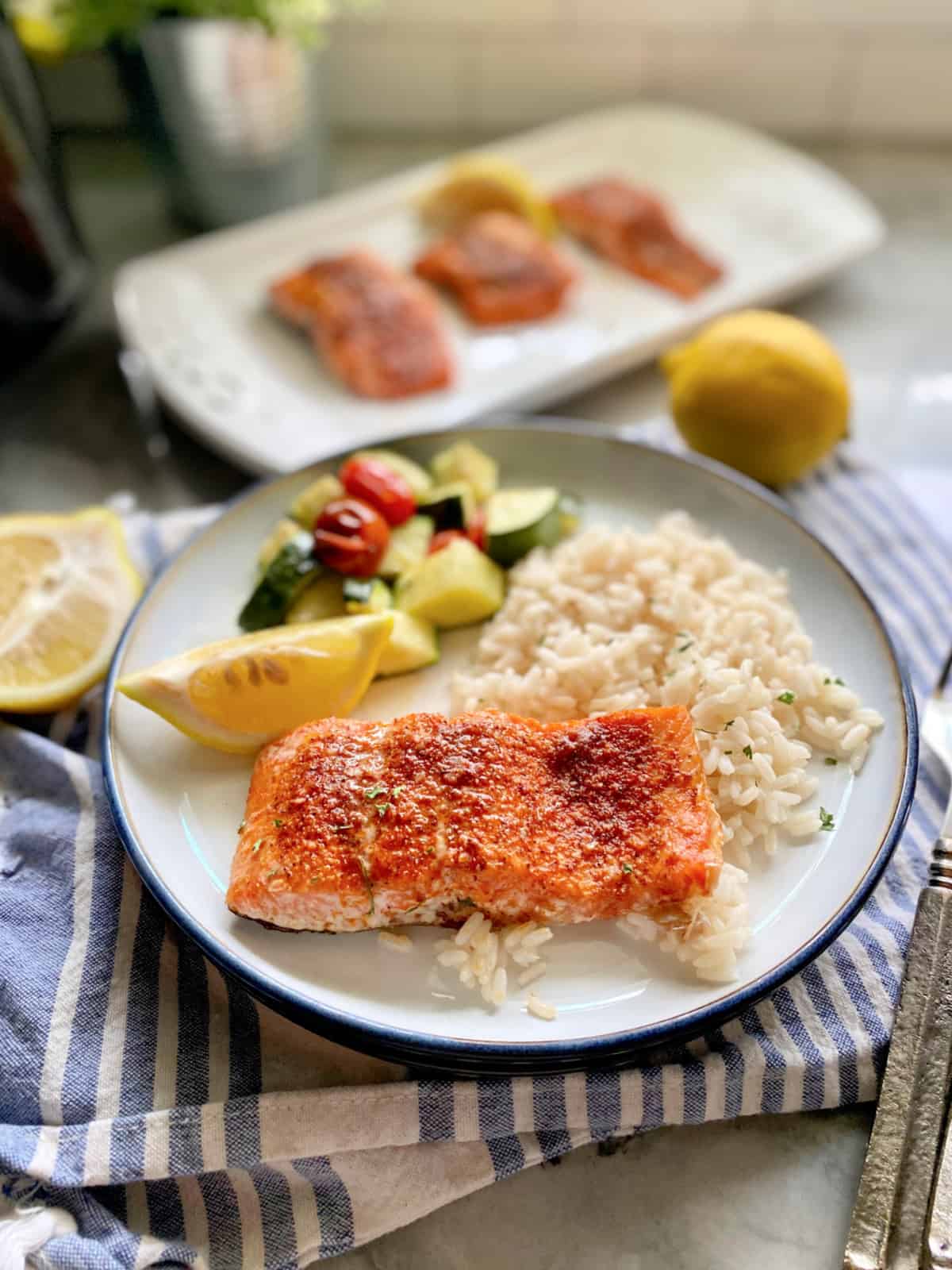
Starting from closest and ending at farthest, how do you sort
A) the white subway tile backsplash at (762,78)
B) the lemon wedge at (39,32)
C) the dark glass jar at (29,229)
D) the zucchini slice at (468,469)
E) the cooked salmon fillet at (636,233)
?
the zucchini slice at (468,469), the dark glass jar at (29,229), the cooked salmon fillet at (636,233), the lemon wedge at (39,32), the white subway tile backsplash at (762,78)

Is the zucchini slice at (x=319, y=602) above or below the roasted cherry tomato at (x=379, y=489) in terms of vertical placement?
below

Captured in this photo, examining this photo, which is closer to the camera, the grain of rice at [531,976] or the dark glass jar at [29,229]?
the grain of rice at [531,976]

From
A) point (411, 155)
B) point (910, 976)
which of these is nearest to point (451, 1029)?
point (910, 976)

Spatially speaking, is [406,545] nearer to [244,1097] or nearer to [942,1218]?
[244,1097]

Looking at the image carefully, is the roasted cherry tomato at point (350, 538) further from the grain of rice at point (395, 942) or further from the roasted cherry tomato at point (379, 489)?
the grain of rice at point (395, 942)

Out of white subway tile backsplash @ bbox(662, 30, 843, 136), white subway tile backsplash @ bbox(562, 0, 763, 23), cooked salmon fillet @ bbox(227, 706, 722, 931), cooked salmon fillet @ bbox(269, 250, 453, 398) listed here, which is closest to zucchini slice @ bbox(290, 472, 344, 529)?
cooked salmon fillet @ bbox(227, 706, 722, 931)

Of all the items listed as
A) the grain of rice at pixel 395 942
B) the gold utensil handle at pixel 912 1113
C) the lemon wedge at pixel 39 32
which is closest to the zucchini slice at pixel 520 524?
the grain of rice at pixel 395 942

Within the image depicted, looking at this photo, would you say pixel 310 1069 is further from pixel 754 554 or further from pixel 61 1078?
pixel 754 554

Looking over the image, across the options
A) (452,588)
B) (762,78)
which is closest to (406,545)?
(452,588)
